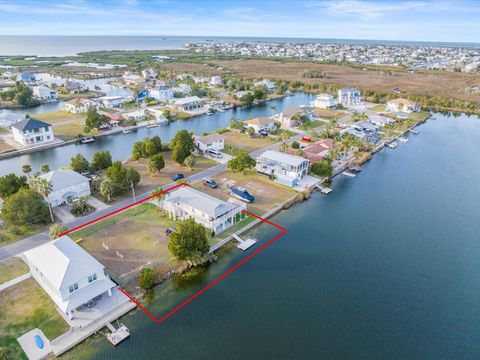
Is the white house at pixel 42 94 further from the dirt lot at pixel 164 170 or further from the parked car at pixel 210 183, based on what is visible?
the parked car at pixel 210 183

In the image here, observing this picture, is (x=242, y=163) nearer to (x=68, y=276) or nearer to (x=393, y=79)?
(x=68, y=276)

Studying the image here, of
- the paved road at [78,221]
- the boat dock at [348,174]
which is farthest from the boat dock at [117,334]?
the boat dock at [348,174]

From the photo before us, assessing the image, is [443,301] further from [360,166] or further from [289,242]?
[360,166]

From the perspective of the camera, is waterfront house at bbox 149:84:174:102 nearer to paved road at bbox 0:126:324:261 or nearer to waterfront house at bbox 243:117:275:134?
waterfront house at bbox 243:117:275:134

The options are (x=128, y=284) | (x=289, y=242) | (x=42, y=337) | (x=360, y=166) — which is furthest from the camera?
(x=360, y=166)

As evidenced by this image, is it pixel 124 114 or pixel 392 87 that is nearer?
pixel 124 114

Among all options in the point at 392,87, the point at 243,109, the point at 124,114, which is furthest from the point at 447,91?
the point at 124,114
